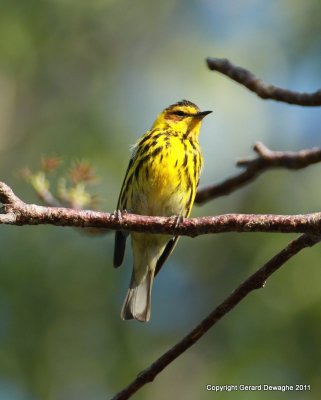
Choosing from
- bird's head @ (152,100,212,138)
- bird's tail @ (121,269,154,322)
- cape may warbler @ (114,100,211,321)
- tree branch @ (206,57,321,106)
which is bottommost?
bird's tail @ (121,269,154,322)

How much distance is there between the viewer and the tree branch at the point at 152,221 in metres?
2.49

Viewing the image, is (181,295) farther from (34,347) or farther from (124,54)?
(124,54)

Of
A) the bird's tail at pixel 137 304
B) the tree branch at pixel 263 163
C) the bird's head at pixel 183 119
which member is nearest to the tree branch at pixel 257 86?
the tree branch at pixel 263 163

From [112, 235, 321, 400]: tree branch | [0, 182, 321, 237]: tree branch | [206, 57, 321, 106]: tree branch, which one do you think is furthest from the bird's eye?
[112, 235, 321, 400]: tree branch

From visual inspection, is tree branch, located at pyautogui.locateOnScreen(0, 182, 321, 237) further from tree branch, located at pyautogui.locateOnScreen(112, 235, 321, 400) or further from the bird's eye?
the bird's eye

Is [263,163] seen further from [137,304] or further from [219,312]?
[219,312]

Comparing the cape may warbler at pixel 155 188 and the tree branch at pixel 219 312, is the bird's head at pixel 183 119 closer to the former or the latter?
the cape may warbler at pixel 155 188

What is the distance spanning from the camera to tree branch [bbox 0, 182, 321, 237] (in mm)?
2494

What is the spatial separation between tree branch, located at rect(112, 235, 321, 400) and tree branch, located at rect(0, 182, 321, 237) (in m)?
0.09

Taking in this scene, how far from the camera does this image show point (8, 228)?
6309mm

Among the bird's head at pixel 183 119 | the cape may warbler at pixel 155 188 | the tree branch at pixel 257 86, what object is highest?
the bird's head at pixel 183 119

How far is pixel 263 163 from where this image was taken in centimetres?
388

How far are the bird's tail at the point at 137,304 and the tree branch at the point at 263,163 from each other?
1.03m

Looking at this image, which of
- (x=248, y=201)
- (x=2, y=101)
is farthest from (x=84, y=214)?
(x=2, y=101)
